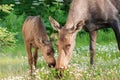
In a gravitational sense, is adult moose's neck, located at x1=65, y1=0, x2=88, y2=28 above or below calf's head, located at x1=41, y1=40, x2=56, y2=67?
above

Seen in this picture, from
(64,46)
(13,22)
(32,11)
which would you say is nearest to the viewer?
(64,46)

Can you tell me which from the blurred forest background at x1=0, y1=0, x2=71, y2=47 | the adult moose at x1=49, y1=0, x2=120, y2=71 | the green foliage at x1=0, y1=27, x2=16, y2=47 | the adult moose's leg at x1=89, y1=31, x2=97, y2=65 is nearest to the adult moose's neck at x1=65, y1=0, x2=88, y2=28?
the adult moose at x1=49, y1=0, x2=120, y2=71

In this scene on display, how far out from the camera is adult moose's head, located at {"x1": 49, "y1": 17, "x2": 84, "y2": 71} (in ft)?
37.4

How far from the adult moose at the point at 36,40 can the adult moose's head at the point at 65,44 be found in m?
0.64

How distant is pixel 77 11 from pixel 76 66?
4.48 feet

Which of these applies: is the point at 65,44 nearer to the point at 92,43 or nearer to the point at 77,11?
the point at 77,11

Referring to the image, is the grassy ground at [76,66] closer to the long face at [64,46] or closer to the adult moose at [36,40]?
the long face at [64,46]

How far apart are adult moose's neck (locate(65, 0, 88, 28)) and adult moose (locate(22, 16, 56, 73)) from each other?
29.5 inches

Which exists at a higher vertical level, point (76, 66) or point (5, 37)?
point (5, 37)

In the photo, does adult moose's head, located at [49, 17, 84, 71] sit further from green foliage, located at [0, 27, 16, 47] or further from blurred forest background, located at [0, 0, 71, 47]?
blurred forest background, located at [0, 0, 71, 47]

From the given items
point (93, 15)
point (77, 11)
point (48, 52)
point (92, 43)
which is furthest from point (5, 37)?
point (92, 43)

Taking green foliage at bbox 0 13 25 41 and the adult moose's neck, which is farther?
green foliage at bbox 0 13 25 41

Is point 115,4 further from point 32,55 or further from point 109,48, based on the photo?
point 109,48

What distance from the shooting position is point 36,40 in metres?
13.2
